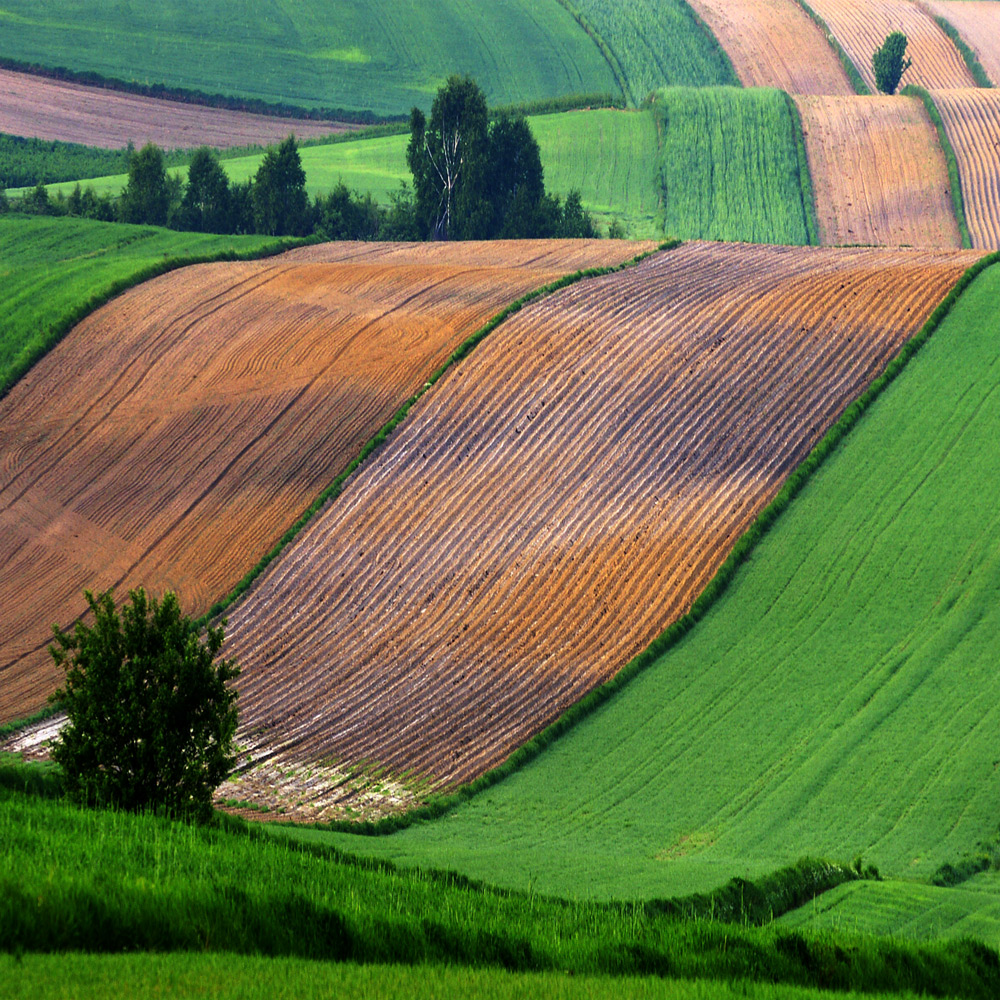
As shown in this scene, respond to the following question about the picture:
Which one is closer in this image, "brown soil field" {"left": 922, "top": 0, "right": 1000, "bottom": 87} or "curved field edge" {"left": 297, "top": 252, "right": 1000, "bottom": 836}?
"curved field edge" {"left": 297, "top": 252, "right": 1000, "bottom": 836}

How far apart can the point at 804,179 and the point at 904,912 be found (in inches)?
2807

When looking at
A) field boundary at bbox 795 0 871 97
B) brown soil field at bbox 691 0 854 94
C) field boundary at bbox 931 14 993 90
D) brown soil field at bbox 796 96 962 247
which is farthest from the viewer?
field boundary at bbox 931 14 993 90

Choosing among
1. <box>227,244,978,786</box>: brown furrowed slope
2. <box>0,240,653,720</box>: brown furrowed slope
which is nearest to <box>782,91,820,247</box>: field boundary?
<box>0,240,653,720</box>: brown furrowed slope

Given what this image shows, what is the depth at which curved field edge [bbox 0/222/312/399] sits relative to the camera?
56.1 m

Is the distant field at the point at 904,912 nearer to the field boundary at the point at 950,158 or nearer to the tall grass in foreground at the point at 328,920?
the tall grass in foreground at the point at 328,920

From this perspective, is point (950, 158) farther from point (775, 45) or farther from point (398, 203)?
point (398, 203)

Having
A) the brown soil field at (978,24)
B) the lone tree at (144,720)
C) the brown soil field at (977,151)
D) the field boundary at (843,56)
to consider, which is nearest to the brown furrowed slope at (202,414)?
the lone tree at (144,720)

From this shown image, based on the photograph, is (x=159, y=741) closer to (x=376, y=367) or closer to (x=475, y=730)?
(x=475, y=730)

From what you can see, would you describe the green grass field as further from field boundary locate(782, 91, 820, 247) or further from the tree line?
field boundary locate(782, 91, 820, 247)

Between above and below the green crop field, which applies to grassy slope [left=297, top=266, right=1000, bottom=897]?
below

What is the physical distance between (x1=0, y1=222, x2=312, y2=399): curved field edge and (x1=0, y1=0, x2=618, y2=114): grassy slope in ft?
136

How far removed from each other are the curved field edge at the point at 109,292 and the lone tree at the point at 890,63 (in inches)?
2104

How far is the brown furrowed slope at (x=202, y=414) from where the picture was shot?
42688 mm

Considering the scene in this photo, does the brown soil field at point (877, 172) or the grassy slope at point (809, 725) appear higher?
the brown soil field at point (877, 172)
